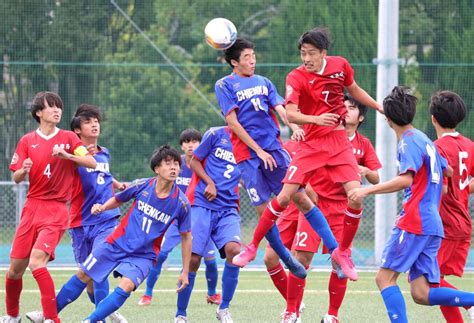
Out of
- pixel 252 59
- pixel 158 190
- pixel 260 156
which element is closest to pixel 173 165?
pixel 158 190

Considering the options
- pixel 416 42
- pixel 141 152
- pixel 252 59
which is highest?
pixel 252 59

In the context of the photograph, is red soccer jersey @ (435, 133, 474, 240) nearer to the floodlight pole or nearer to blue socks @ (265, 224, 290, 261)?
blue socks @ (265, 224, 290, 261)

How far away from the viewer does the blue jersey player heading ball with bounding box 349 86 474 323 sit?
676 centimetres

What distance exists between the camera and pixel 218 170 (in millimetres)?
9305

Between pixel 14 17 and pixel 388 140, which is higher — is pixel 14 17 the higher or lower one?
the higher one

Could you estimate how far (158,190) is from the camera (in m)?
7.75

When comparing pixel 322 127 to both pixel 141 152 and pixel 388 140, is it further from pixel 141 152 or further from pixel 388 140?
pixel 141 152

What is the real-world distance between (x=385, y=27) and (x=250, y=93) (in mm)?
6635

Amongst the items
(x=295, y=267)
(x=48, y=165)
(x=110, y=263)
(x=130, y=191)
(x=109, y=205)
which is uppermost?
(x=48, y=165)

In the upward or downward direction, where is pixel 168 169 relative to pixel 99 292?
upward

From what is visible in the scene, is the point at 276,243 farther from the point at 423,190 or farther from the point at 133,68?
the point at 133,68

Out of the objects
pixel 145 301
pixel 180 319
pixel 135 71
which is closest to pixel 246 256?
pixel 180 319

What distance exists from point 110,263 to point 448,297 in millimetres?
2466

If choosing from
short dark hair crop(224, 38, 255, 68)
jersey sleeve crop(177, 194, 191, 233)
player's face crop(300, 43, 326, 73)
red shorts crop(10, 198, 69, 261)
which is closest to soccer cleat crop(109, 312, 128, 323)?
red shorts crop(10, 198, 69, 261)
